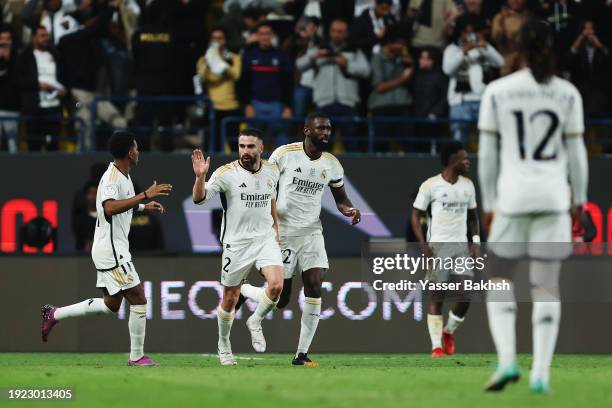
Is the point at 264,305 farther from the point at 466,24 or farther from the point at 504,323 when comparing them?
the point at 466,24

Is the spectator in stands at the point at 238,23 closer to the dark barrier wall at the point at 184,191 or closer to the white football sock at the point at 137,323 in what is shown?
the dark barrier wall at the point at 184,191

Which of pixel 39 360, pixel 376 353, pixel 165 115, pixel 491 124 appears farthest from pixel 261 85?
pixel 491 124

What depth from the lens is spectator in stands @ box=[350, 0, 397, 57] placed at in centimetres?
2002

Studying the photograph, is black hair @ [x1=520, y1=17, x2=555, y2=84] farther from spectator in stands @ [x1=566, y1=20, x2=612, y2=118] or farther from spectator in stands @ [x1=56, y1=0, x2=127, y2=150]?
spectator in stands @ [x1=56, y1=0, x2=127, y2=150]

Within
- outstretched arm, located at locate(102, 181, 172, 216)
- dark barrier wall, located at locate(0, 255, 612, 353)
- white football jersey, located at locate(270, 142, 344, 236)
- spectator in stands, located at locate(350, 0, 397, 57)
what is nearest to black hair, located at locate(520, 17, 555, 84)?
outstretched arm, located at locate(102, 181, 172, 216)

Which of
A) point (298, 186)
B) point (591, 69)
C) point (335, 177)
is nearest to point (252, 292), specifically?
point (298, 186)

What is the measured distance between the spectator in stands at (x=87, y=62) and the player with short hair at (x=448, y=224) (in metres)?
5.65

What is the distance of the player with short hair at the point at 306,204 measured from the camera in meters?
14.3

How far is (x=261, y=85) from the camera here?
19844 mm

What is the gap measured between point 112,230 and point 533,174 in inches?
220

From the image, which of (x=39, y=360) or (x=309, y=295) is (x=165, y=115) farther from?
(x=309, y=295)

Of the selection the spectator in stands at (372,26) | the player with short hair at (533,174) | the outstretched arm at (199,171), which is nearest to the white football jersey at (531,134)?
the player with short hair at (533,174)

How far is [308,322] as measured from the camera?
1416cm

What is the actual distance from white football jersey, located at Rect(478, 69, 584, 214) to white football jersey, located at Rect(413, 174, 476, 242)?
24.9 feet
